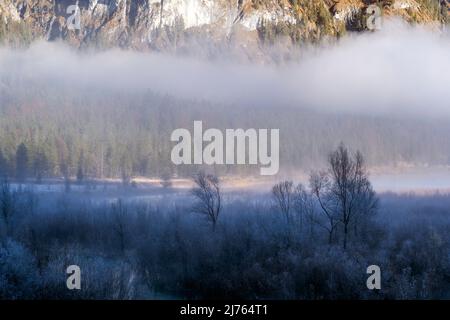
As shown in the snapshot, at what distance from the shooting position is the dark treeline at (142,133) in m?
97.8

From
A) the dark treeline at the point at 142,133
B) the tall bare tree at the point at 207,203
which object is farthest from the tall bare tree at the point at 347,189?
the dark treeline at the point at 142,133

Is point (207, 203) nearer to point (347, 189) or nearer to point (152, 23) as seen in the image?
point (347, 189)

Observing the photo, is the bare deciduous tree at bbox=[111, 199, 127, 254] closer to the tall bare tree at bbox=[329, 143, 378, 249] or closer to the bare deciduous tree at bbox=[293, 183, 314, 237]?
the bare deciduous tree at bbox=[293, 183, 314, 237]

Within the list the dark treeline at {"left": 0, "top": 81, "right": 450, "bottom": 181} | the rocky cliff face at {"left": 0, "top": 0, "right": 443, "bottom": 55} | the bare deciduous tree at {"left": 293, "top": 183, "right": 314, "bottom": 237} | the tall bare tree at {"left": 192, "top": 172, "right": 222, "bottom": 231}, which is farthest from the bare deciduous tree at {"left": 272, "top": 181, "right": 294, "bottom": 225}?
the rocky cliff face at {"left": 0, "top": 0, "right": 443, "bottom": 55}

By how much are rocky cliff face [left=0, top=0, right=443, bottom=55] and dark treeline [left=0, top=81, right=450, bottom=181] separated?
30575 mm

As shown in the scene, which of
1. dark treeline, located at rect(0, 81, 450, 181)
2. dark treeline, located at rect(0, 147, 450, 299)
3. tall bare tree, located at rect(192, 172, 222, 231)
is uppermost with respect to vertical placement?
dark treeline, located at rect(0, 81, 450, 181)

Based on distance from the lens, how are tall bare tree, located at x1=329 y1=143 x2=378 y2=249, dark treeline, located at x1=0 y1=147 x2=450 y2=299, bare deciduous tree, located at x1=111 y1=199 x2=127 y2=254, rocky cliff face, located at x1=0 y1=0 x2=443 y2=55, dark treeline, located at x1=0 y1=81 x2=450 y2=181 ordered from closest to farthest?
dark treeline, located at x1=0 y1=147 x2=450 y2=299 → tall bare tree, located at x1=329 y1=143 x2=378 y2=249 → bare deciduous tree, located at x1=111 y1=199 x2=127 y2=254 → dark treeline, located at x1=0 y1=81 x2=450 y2=181 → rocky cliff face, located at x1=0 y1=0 x2=443 y2=55

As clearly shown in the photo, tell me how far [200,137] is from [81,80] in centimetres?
3397

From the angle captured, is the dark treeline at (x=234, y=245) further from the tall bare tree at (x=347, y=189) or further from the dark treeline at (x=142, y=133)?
the dark treeline at (x=142, y=133)

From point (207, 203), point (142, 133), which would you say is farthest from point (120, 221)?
point (142, 133)

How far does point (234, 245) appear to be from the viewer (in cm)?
5575

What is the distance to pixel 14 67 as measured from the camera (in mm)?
122562

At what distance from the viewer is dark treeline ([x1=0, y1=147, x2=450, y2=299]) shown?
4131cm
